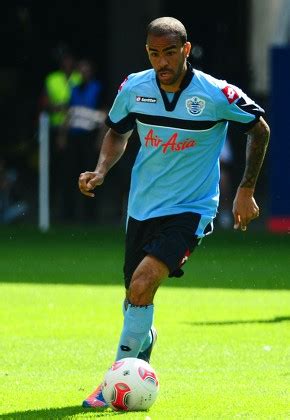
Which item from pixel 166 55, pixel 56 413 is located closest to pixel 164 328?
pixel 56 413

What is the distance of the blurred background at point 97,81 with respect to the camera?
2241 cm

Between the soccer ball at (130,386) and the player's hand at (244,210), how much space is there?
3.53ft

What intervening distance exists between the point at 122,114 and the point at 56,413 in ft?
→ 6.23

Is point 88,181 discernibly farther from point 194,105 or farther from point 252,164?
point 252,164

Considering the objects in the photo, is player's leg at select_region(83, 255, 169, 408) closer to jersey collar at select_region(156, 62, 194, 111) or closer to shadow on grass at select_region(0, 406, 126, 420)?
shadow on grass at select_region(0, 406, 126, 420)

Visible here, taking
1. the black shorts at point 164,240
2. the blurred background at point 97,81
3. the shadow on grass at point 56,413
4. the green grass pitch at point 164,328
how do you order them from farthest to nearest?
1. the blurred background at point 97,81
2. the green grass pitch at point 164,328
3. the black shorts at point 164,240
4. the shadow on grass at point 56,413

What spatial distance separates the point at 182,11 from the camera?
97.6 feet

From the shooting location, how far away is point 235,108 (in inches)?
339

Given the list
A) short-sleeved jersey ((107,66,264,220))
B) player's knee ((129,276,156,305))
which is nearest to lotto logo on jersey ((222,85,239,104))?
short-sleeved jersey ((107,66,264,220))

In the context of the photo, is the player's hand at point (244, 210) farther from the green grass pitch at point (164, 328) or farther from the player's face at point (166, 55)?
the green grass pitch at point (164, 328)

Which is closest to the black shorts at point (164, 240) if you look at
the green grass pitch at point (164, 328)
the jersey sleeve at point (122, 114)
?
the jersey sleeve at point (122, 114)

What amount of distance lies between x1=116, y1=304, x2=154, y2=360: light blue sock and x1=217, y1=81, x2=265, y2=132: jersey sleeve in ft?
4.15

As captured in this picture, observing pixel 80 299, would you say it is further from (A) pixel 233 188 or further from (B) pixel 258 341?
(A) pixel 233 188

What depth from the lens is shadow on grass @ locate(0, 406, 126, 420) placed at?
Answer: 26.3 feet
